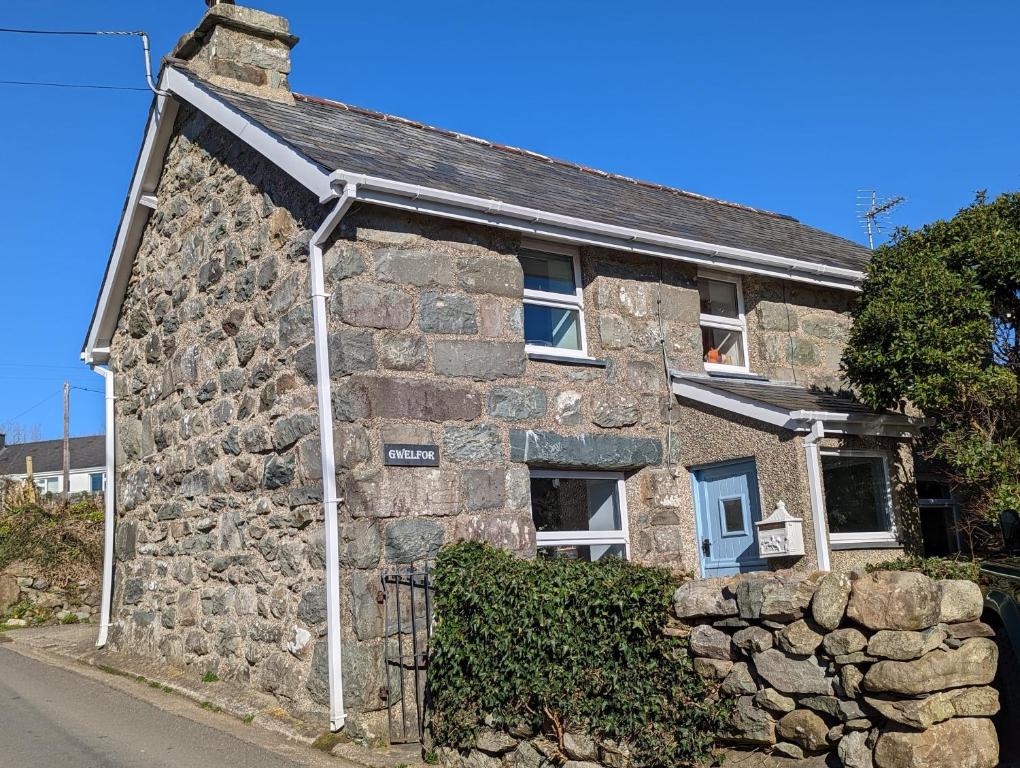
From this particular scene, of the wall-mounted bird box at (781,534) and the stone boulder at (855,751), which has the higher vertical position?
the wall-mounted bird box at (781,534)

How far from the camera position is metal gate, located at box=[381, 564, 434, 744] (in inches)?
293

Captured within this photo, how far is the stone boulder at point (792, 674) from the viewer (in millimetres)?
5582

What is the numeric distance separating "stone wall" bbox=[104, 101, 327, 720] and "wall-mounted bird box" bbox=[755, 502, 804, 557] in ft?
12.2

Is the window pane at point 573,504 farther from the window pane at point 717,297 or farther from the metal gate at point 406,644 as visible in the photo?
the window pane at point 717,297

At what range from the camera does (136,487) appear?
451 inches

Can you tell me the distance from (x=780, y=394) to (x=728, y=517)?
1.33 meters

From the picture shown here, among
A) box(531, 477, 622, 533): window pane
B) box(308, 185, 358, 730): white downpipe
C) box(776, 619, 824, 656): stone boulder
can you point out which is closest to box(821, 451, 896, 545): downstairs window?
box(531, 477, 622, 533): window pane

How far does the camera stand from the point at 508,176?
10789 millimetres

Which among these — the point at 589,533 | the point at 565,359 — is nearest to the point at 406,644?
the point at 589,533

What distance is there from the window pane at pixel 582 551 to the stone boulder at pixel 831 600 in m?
3.31

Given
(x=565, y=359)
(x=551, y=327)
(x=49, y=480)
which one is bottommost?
(x=565, y=359)

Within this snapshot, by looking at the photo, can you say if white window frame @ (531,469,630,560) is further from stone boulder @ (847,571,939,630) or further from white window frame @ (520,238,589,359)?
stone boulder @ (847,571,939,630)

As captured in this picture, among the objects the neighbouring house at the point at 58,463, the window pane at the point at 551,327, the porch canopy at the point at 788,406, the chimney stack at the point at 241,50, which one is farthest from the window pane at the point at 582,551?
the neighbouring house at the point at 58,463

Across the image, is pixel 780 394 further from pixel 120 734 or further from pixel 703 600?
pixel 120 734
